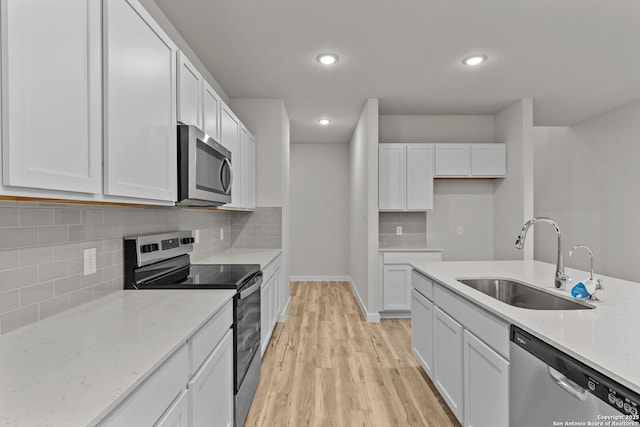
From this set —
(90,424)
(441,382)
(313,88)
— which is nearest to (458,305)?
(441,382)

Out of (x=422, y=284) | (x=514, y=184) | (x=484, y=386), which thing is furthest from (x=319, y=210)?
(x=484, y=386)

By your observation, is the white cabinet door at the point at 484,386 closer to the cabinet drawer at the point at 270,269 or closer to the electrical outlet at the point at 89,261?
the cabinet drawer at the point at 270,269

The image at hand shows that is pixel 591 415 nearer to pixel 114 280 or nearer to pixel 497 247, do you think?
pixel 114 280

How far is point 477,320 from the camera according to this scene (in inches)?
65.1

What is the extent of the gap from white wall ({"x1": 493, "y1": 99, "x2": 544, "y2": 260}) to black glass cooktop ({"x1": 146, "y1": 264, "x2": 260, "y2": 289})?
11.0 ft

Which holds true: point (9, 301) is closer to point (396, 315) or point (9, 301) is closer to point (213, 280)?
point (213, 280)

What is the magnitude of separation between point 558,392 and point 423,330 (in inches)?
56.3

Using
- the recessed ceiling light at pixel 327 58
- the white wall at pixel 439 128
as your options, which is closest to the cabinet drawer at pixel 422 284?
the recessed ceiling light at pixel 327 58

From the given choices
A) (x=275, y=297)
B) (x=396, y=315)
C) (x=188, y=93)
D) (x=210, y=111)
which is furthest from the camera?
(x=396, y=315)

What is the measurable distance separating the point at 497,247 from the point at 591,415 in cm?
395

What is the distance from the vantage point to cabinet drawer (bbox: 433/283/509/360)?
4.73 feet

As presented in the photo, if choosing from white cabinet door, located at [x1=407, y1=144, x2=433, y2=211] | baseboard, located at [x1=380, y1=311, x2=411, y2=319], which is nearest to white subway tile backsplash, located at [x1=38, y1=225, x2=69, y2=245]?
baseboard, located at [x1=380, y1=311, x2=411, y2=319]

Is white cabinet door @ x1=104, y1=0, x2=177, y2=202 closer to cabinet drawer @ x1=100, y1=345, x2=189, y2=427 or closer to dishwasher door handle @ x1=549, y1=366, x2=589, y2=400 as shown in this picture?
cabinet drawer @ x1=100, y1=345, x2=189, y2=427

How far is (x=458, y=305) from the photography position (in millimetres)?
1876
